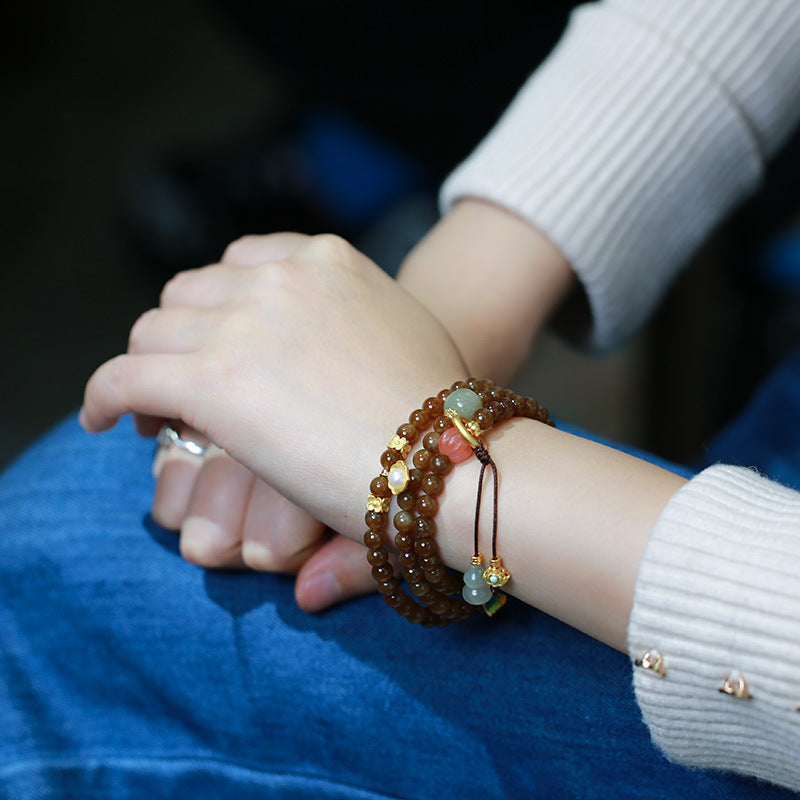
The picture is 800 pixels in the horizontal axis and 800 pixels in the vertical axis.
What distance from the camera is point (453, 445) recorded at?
0.55m

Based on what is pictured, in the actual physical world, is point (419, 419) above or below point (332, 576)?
above

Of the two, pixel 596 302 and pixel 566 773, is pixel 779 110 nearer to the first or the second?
pixel 596 302

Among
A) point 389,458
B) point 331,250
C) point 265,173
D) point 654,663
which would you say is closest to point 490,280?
point 331,250

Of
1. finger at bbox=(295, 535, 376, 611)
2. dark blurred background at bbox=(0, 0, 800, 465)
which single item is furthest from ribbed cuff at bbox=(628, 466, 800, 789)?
dark blurred background at bbox=(0, 0, 800, 465)

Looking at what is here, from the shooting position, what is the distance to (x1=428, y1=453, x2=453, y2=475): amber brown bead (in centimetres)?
54

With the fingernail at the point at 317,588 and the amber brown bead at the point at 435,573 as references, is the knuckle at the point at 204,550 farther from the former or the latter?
the amber brown bead at the point at 435,573

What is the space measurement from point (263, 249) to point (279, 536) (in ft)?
0.78

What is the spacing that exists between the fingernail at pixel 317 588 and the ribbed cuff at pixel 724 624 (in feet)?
0.72

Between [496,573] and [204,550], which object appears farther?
[204,550]

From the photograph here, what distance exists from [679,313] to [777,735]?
40.7 inches

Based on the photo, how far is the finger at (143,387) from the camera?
1.96ft

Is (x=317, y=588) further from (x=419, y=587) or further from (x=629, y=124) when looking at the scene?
(x=629, y=124)

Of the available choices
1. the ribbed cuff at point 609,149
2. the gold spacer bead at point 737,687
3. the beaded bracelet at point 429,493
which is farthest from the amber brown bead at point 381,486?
the ribbed cuff at point 609,149

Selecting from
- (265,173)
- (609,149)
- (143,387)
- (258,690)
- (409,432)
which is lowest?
(265,173)
